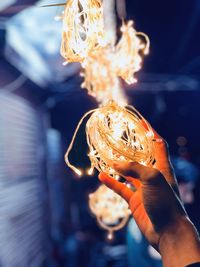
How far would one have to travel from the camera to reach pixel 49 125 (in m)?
9.12

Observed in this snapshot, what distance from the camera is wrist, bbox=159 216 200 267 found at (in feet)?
6.73

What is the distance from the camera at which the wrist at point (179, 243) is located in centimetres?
205

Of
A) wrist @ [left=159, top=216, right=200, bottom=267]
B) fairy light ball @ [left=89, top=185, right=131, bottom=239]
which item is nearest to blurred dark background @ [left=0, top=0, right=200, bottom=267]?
fairy light ball @ [left=89, top=185, right=131, bottom=239]

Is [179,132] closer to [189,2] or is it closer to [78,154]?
[189,2]

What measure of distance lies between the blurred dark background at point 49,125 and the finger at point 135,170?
5.76 feet

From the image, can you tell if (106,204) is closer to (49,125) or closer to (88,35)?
(88,35)

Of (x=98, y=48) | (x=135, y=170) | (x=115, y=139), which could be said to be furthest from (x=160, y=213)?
(x=98, y=48)

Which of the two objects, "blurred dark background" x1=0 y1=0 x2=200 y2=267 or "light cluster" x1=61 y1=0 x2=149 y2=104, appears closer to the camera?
"light cluster" x1=61 y1=0 x2=149 y2=104

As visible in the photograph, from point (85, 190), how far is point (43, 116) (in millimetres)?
5348

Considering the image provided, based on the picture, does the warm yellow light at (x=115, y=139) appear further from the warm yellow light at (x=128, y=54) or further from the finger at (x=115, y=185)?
the warm yellow light at (x=128, y=54)

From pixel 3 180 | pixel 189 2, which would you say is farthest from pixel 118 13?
pixel 189 2

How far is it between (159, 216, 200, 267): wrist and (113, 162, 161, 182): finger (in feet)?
1.22

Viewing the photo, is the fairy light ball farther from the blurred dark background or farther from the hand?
the hand

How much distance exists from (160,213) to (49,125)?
728 cm
